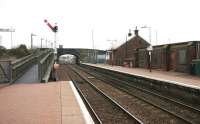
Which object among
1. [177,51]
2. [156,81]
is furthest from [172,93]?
[177,51]

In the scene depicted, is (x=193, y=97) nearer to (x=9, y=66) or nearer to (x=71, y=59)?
(x=9, y=66)

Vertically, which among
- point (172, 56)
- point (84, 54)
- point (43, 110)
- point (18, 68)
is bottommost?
point (43, 110)

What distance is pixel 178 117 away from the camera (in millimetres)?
13430

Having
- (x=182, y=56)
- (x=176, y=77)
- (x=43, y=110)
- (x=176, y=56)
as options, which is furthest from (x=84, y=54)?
(x=43, y=110)

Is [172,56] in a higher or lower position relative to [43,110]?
higher

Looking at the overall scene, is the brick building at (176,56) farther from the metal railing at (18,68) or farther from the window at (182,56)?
the metal railing at (18,68)

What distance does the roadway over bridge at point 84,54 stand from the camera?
122 m

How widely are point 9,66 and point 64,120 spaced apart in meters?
15.4

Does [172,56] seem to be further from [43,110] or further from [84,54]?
[84,54]

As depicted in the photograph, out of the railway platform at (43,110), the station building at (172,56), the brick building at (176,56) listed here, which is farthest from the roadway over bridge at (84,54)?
the railway platform at (43,110)

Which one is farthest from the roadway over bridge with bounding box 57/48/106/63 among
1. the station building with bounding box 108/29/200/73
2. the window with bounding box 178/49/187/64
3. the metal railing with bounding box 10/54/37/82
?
the metal railing with bounding box 10/54/37/82

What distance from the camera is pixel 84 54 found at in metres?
130

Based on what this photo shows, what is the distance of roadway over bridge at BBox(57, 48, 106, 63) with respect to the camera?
401ft

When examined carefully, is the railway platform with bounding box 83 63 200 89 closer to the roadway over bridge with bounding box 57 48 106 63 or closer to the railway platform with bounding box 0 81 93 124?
the railway platform with bounding box 0 81 93 124
